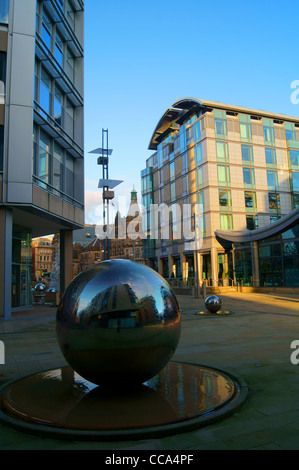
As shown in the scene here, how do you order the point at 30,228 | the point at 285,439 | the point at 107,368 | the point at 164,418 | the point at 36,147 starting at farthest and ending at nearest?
the point at 30,228, the point at 36,147, the point at 107,368, the point at 164,418, the point at 285,439

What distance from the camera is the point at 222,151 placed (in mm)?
50469

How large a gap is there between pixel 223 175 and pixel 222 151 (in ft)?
11.4

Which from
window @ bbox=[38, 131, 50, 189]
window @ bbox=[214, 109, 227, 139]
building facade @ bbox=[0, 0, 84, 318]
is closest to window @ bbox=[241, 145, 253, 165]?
window @ bbox=[214, 109, 227, 139]

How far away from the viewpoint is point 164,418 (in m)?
4.25

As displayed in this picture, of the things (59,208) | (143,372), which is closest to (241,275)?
(59,208)

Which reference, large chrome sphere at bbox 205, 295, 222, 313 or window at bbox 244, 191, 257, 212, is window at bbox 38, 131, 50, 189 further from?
window at bbox 244, 191, 257, 212

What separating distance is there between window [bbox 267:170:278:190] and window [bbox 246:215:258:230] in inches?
222

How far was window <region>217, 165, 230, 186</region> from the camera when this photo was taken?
5022cm

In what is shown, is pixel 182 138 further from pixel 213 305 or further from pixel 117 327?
pixel 117 327

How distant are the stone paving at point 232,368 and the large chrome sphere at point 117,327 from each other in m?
1.16

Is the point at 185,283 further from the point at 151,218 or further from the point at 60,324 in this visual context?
the point at 60,324

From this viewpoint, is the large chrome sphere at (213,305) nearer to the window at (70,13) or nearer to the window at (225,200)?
the window at (70,13)

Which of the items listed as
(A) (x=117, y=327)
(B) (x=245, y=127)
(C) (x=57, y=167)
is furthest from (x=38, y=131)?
(B) (x=245, y=127)
